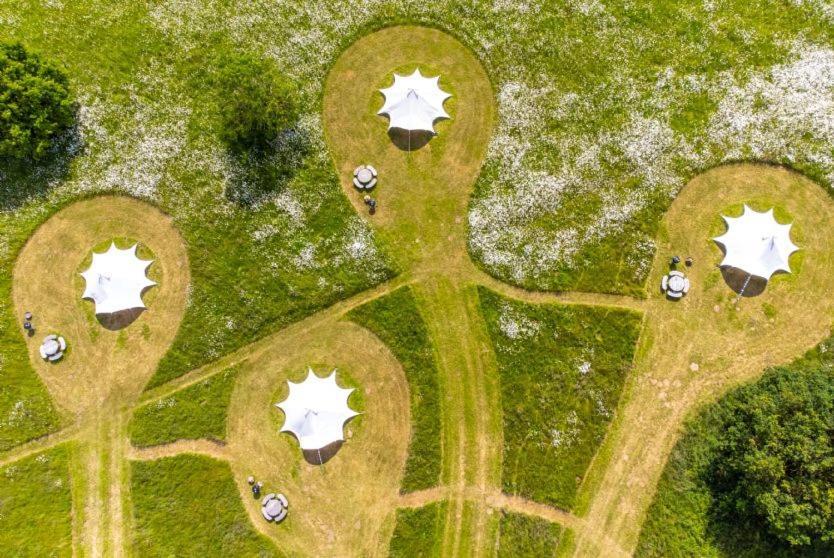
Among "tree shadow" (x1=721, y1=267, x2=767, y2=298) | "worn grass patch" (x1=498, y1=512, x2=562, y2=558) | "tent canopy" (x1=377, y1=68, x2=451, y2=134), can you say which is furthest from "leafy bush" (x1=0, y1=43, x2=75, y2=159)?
"tree shadow" (x1=721, y1=267, x2=767, y2=298)

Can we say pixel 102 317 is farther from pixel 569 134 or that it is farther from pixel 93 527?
pixel 569 134

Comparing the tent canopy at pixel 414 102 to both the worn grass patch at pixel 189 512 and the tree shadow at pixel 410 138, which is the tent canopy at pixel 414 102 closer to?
the tree shadow at pixel 410 138

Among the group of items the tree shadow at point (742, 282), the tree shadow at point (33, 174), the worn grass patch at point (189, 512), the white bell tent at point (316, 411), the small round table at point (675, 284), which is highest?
the tree shadow at point (742, 282)

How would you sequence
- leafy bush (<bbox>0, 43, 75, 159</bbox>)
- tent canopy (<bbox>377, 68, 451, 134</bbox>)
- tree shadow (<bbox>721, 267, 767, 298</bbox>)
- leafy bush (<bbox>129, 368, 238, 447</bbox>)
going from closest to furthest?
leafy bush (<bbox>0, 43, 75, 159</bbox>), leafy bush (<bbox>129, 368, 238, 447</bbox>), tree shadow (<bbox>721, 267, 767, 298</bbox>), tent canopy (<bbox>377, 68, 451, 134</bbox>)

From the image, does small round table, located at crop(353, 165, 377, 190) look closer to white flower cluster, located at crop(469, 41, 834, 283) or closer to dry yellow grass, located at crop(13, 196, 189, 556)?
white flower cluster, located at crop(469, 41, 834, 283)

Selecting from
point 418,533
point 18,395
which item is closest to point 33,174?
point 18,395

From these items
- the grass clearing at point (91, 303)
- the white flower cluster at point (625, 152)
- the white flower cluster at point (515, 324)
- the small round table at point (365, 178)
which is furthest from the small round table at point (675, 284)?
the grass clearing at point (91, 303)

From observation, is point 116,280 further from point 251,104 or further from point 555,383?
point 555,383
